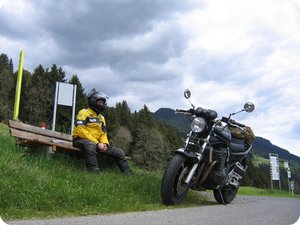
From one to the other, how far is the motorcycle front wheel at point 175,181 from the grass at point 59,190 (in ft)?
0.56

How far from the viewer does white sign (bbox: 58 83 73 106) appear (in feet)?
31.0

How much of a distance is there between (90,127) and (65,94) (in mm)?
2964

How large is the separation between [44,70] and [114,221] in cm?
5981

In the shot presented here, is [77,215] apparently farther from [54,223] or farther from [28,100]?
[28,100]

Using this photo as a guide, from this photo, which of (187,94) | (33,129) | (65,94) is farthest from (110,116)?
(187,94)

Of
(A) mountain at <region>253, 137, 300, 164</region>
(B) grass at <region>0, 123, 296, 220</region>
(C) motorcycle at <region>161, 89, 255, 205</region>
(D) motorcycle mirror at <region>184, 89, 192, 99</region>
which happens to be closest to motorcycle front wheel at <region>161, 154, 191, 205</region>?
(C) motorcycle at <region>161, 89, 255, 205</region>

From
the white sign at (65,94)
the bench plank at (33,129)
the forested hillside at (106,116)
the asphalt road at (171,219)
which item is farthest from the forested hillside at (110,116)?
the asphalt road at (171,219)

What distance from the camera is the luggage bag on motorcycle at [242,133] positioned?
22.6 ft

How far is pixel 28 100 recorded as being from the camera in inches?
2058

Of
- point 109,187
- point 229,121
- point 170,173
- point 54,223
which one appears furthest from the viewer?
point 229,121

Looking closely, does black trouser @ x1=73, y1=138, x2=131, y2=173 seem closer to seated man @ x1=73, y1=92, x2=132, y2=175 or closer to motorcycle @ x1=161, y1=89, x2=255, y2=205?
seated man @ x1=73, y1=92, x2=132, y2=175

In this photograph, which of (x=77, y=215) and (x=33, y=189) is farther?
(x=33, y=189)

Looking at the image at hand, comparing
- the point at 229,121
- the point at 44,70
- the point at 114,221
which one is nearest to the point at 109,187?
the point at 114,221

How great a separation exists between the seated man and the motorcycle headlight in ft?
5.90
